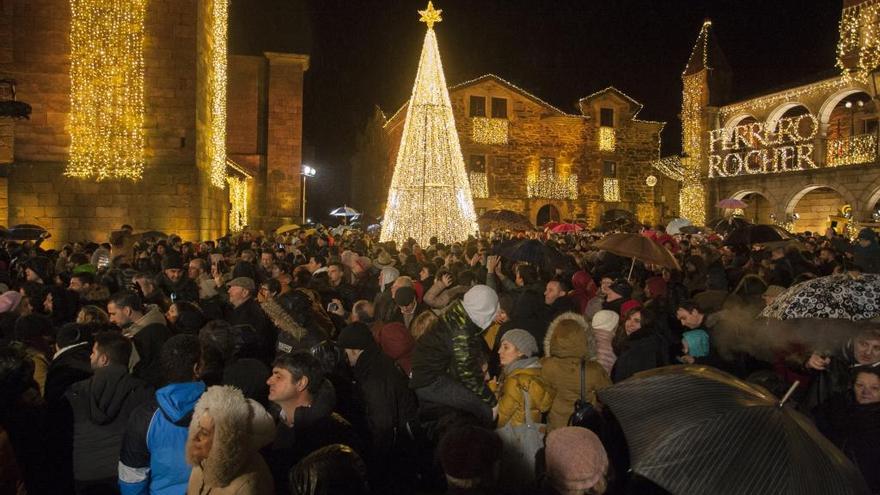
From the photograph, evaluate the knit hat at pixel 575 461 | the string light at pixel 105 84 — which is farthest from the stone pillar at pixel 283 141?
the knit hat at pixel 575 461

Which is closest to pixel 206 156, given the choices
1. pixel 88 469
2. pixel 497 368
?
pixel 497 368

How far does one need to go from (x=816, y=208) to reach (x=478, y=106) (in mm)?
16836

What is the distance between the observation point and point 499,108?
117 feet

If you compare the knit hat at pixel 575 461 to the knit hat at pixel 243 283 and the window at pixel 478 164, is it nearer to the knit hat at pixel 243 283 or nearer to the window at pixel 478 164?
the knit hat at pixel 243 283

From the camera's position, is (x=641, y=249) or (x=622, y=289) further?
(x=641, y=249)

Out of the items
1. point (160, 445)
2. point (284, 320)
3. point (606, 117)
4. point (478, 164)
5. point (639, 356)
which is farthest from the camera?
point (606, 117)

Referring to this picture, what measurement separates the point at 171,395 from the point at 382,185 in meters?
36.0

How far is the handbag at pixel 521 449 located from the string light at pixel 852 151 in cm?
2443

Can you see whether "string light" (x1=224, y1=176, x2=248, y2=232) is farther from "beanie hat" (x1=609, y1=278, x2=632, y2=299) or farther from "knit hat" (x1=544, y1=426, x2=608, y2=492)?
"knit hat" (x1=544, y1=426, x2=608, y2=492)

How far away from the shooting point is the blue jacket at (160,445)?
3.12m

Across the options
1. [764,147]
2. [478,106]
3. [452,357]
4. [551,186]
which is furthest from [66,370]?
[551,186]

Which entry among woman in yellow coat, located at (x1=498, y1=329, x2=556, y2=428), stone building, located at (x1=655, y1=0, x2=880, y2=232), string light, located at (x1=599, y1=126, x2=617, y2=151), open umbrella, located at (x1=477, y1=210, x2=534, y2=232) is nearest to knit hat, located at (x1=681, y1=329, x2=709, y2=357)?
woman in yellow coat, located at (x1=498, y1=329, x2=556, y2=428)

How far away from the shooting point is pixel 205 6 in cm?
1848

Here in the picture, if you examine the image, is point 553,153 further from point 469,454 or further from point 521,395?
point 469,454
